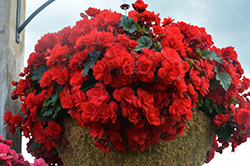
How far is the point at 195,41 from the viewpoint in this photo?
70.9 inches

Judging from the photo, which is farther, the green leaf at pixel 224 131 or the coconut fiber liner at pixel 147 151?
the green leaf at pixel 224 131

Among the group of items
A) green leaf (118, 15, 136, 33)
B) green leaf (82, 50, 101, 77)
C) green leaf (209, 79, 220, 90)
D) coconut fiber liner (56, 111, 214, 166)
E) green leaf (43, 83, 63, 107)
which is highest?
green leaf (118, 15, 136, 33)

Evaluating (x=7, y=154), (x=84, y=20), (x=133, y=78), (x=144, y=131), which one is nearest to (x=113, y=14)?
(x=84, y=20)

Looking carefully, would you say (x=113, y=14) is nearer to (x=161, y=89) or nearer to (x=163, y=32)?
(x=163, y=32)

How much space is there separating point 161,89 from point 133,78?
0.17m

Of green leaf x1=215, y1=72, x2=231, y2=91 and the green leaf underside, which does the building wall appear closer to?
the green leaf underside

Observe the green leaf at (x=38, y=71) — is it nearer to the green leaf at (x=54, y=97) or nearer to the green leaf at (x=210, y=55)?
the green leaf at (x=54, y=97)

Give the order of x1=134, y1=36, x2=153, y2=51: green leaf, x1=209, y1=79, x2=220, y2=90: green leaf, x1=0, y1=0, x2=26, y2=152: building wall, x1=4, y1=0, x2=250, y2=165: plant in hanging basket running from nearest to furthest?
x1=4, y1=0, x2=250, y2=165: plant in hanging basket < x1=134, y1=36, x2=153, y2=51: green leaf < x1=209, y1=79, x2=220, y2=90: green leaf < x1=0, y1=0, x2=26, y2=152: building wall

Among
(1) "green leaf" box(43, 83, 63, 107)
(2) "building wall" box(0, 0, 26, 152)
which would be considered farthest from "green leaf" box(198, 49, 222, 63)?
(2) "building wall" box(0, 0, 26, 152)

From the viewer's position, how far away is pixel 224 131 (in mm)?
1875

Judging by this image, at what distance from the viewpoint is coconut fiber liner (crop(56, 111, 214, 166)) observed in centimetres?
150

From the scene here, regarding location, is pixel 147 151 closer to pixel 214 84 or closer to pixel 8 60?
pixel 214 84

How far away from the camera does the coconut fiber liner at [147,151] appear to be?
150cm

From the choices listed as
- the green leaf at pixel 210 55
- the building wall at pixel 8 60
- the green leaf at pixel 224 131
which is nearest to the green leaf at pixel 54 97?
the building wall at pixel 8 60
